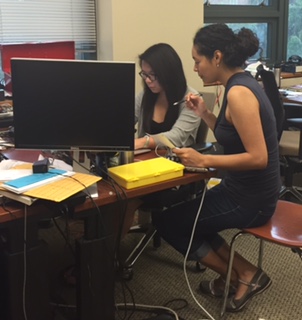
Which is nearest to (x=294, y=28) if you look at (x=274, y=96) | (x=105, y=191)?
(x=274, y=96)

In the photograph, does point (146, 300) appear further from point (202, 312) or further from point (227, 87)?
point (227, 87)

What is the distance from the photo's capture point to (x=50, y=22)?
9.89ft

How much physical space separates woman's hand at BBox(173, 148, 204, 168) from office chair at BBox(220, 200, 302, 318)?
34 centimetres

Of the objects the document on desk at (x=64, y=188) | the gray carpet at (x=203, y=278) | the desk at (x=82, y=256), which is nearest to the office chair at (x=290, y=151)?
the gray carpet at (x=203, y=278)

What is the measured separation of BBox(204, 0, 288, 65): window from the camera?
3.94m

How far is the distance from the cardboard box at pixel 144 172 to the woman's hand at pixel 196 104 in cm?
44

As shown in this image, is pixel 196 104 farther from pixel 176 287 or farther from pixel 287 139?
pixel 287 139

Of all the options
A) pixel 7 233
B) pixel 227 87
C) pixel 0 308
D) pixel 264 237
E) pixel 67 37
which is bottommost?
pixel 0 308

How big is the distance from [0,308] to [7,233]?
375 mm

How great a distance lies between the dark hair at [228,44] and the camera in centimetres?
174

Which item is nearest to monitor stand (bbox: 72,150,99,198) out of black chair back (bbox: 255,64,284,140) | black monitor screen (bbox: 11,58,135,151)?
black monitor screen (bbox: 11,58,135,151)

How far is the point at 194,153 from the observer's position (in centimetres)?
170

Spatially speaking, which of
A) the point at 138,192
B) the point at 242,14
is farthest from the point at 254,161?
the point at 242,14

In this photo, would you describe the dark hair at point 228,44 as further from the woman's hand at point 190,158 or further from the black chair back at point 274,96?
the black chair back at point 274,96
